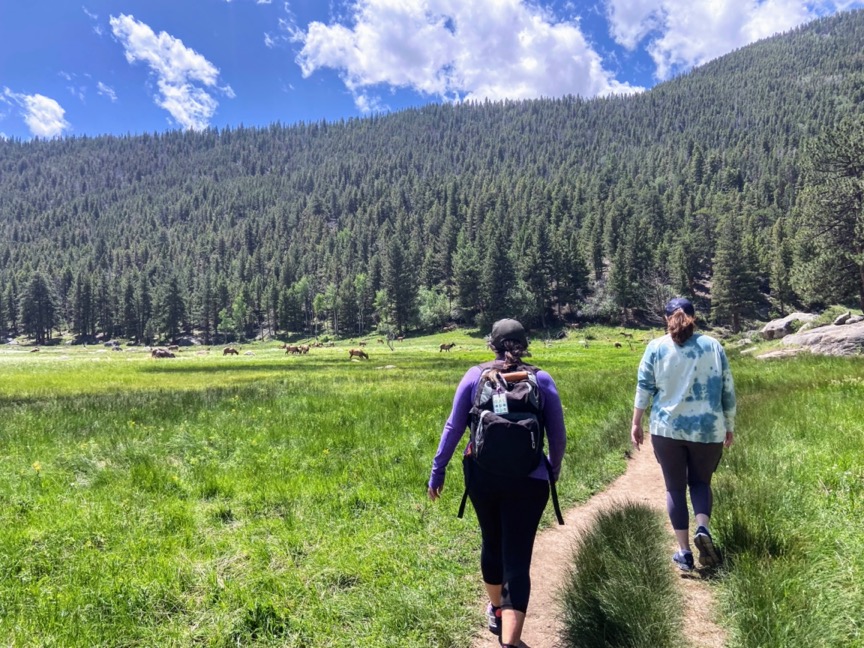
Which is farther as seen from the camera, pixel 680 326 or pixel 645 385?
pixel 645 385

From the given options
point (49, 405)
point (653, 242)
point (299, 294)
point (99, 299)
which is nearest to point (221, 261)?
point (99, 299)

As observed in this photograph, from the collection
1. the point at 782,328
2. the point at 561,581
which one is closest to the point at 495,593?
the point at 561,581

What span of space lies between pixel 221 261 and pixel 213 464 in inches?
7495

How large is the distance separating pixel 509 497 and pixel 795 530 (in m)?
3.56

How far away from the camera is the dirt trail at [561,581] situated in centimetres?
396

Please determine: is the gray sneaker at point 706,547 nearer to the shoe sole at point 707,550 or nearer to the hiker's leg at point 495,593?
the shoe sole at point 707,550

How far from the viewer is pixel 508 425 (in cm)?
343

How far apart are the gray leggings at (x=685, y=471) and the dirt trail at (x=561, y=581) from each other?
2.08 feet

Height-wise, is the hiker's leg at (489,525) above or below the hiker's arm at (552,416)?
below

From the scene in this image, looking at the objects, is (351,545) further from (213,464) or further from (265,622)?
(213,464)

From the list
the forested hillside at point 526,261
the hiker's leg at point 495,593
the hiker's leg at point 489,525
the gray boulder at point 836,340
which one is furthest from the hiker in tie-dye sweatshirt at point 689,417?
the forested hillside at point 526,261

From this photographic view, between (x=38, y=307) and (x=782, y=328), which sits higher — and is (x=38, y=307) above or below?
above

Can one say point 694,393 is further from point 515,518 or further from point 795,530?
point 515,518

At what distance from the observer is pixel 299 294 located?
12200cm
